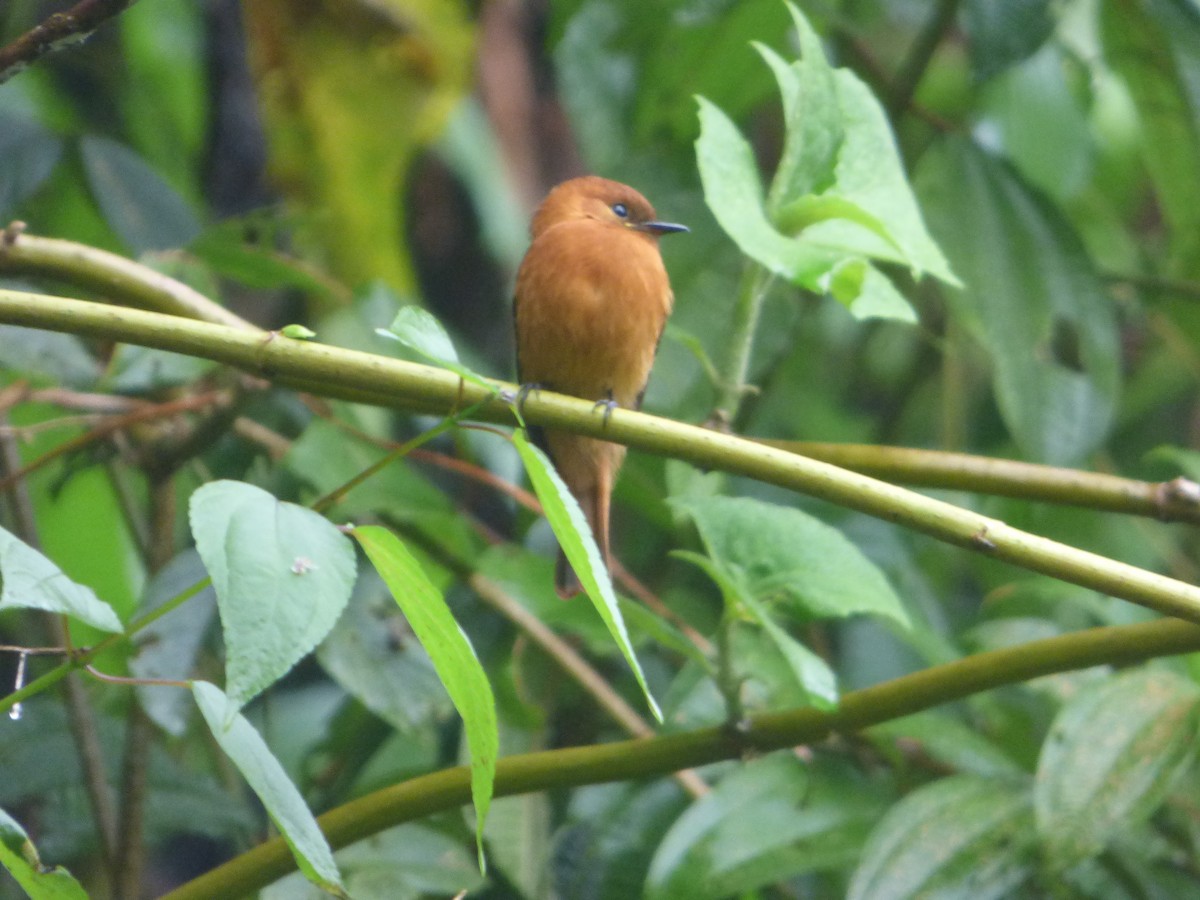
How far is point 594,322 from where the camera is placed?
241cm

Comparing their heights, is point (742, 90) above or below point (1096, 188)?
above

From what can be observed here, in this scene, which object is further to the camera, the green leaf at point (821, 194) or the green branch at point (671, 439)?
the green leaf at point (821, 194)

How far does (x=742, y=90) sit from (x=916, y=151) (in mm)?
773

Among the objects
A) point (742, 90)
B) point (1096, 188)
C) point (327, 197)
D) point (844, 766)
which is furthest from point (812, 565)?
point (1096, 188)

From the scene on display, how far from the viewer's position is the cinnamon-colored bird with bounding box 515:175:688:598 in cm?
241

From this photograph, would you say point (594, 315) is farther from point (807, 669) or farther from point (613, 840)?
point (807, 669)

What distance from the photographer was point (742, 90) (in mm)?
2676

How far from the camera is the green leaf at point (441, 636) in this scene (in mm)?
1106

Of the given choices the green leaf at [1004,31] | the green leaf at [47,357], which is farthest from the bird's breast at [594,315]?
the green leaf at [47,357]

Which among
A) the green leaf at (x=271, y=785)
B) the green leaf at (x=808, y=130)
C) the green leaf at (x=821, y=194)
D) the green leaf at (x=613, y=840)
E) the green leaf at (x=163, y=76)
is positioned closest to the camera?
the green leaf at (x=271, y=785)

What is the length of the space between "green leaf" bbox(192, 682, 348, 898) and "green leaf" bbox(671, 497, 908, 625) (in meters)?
0.60

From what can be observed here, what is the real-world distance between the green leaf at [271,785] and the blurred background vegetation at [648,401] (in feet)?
1.99

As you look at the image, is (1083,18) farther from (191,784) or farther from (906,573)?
(191,784)

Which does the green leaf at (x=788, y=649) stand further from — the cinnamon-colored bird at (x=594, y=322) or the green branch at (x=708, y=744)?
the cinnamon-colored bird at (x=594, y=322)
